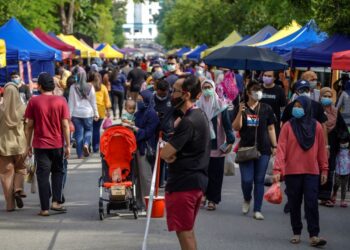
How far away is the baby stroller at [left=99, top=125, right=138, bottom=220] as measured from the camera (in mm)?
10086

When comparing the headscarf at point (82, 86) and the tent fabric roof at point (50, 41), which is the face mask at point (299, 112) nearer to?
the headscarf at point (82, 86)

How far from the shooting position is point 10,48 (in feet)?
68.8

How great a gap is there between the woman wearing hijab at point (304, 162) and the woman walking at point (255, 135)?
1.60 meters

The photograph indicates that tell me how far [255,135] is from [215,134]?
2.16ft

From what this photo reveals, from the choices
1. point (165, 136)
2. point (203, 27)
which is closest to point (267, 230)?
point (165, 136)

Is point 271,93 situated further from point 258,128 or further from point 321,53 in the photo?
point 321,53

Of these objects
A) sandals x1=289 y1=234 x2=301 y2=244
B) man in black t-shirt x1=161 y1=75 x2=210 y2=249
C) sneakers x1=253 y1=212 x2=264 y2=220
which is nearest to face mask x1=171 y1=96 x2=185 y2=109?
man in black t-shirt x1=161 y1=75 x2=210 y2=249

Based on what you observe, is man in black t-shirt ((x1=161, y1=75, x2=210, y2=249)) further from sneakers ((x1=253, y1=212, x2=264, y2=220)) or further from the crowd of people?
sneakers ((x1=253, y1=212, x2=264, y2=220))

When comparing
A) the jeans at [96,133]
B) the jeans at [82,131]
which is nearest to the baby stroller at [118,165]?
the jeans at [82,131]

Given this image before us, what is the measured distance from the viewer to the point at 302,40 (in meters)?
21.5

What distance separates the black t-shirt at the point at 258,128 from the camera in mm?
10336

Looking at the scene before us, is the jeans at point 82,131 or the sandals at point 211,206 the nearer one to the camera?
the sandals at point 211,206

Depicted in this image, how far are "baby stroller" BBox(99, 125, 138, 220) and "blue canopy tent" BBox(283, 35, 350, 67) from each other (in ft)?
23.1

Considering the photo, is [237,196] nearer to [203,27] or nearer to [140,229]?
[140,229]
